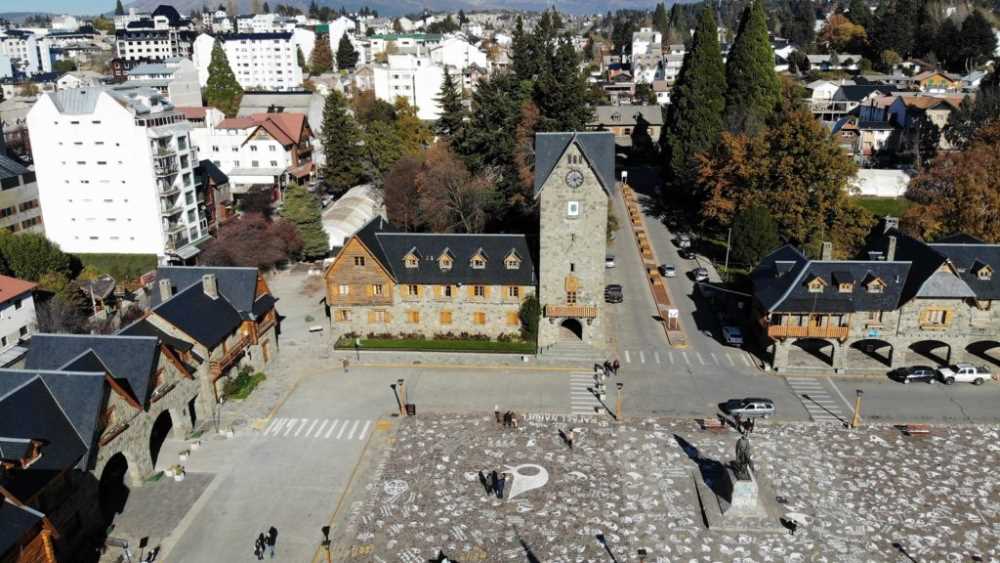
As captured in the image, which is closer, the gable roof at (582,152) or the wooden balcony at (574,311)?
the gable roof at (582,152)

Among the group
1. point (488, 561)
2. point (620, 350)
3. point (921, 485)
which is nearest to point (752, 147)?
point (620, 350)

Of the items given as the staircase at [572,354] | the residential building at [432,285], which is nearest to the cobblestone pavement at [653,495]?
the staircase at [572,354]

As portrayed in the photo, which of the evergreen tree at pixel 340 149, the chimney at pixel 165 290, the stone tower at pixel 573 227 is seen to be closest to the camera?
the chimney at pixel 165 290

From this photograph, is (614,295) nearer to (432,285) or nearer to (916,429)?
(432,285)

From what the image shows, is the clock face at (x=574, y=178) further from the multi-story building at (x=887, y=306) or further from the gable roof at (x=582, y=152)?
the multi-story building at (x=887, y=306)

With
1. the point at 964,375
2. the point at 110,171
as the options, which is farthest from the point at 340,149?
the point at 964,375

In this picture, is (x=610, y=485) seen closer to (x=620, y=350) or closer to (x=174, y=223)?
(x=620, y=350)

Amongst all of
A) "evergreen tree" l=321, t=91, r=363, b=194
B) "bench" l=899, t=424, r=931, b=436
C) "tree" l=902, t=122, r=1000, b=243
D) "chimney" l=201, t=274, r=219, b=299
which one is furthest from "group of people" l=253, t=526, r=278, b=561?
"evergreen tree" l=321, t=91, r=363, b=194
